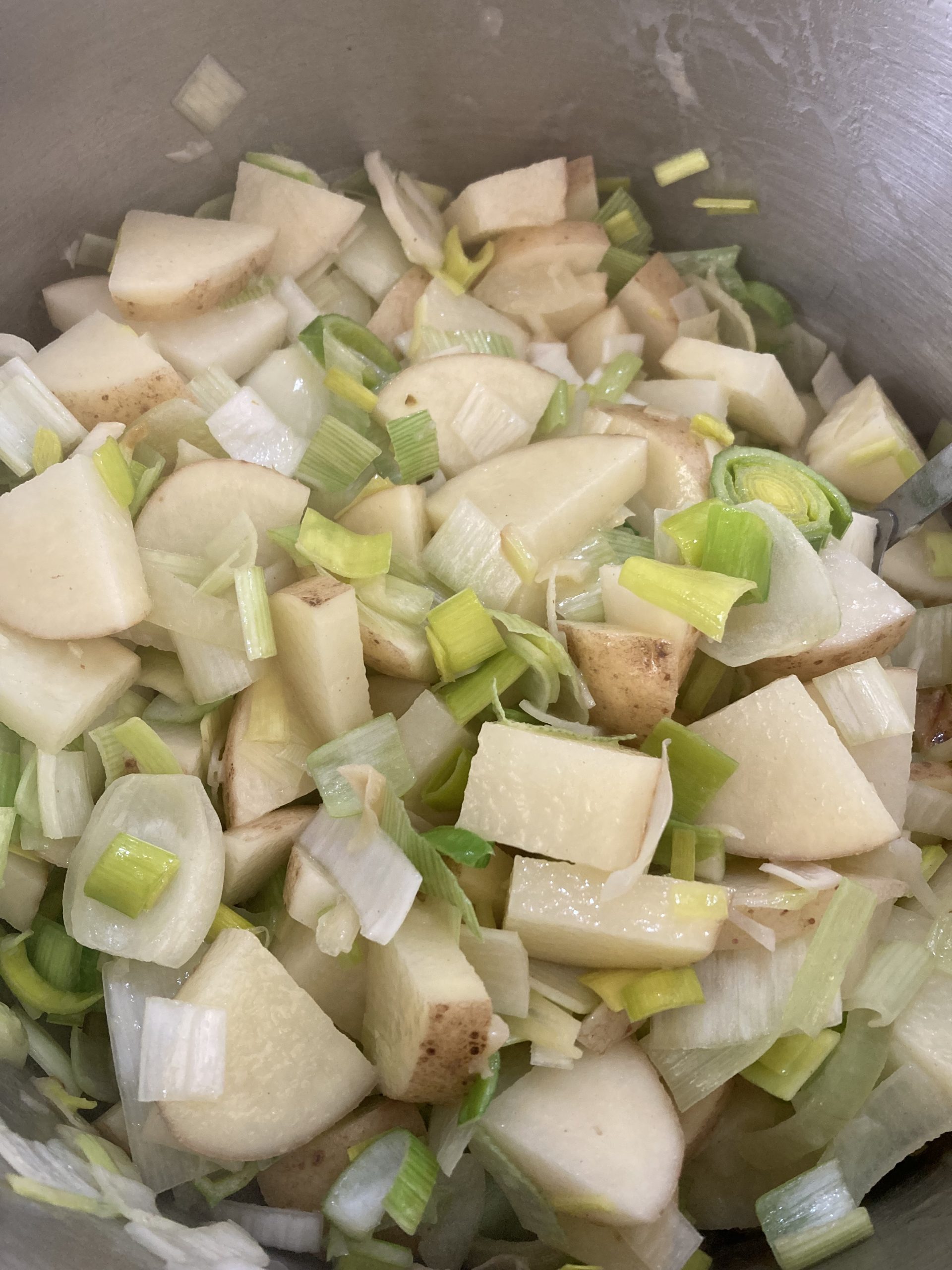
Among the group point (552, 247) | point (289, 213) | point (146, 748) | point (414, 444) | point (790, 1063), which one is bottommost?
point (790, 1063)

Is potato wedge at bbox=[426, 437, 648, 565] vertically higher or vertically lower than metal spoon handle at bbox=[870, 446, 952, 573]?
higher

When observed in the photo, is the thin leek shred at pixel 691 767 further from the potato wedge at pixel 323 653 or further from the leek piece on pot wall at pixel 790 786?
the potato wedge at pixel 323 653

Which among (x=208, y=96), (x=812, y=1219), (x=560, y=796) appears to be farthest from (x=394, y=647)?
(x=208, y=96)

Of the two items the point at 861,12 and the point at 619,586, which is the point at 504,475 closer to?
the point at 619,586

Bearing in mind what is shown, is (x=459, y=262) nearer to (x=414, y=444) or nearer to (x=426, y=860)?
(x=414, y=444)

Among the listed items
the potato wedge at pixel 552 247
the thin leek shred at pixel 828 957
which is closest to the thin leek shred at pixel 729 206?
the potato wedge at pixel 552 247

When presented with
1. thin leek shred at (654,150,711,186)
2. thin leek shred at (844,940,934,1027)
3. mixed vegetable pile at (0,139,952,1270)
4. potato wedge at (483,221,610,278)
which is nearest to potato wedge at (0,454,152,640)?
mixed vegetable pile at (0,139,952,1270)

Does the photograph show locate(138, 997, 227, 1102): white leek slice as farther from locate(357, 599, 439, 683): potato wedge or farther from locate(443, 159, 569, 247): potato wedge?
locate(443, 159, 569, 247): potato wedge
